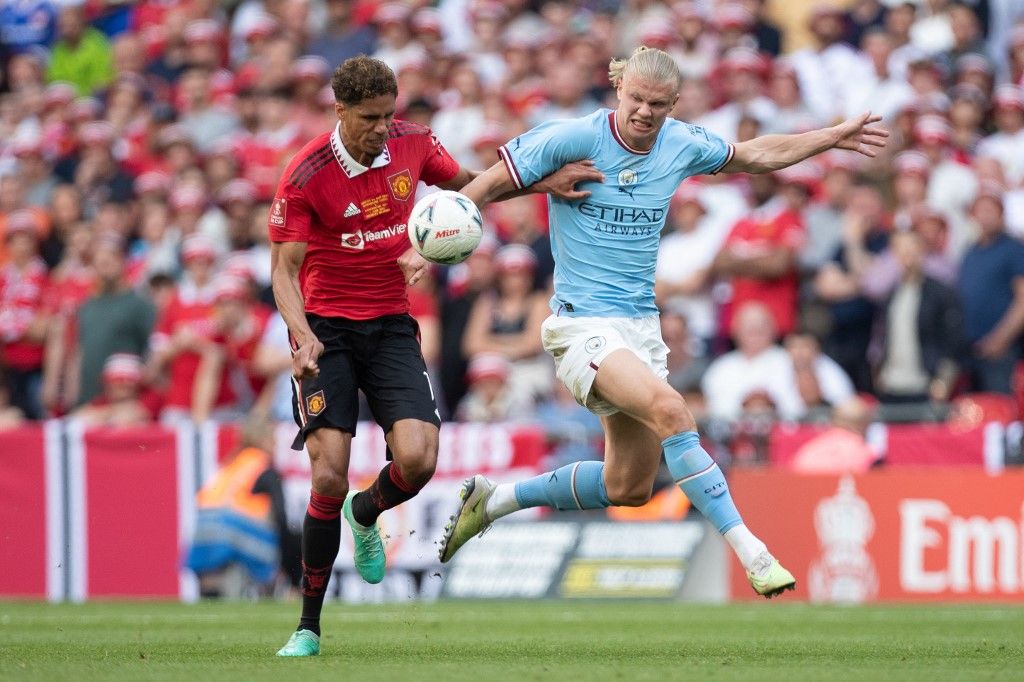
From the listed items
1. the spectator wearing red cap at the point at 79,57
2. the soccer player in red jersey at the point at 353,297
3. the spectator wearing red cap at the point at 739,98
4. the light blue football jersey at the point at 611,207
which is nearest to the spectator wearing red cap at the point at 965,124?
the spectator wearing red cap at the point at 739,98

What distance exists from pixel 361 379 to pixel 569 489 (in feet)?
4.41

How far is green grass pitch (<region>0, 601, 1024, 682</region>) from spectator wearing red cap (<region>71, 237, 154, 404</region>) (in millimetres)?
3271

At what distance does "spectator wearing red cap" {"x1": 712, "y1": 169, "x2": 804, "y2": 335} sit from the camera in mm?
15367

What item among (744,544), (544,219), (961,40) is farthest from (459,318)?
(744,544)

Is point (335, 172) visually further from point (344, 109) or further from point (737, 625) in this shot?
point (737, 625)

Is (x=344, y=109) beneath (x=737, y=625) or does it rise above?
above

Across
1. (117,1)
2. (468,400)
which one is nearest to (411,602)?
(468,400)

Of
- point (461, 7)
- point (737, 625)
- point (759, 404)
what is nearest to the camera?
point (737, 625)

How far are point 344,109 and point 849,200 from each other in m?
8.05

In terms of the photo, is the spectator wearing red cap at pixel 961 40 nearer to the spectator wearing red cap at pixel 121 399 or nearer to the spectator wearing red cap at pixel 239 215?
the spectator wearing red cap at pixel 239 215

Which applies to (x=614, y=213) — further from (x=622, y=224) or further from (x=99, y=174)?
(x=99, y=174)

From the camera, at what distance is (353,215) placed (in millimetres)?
8984

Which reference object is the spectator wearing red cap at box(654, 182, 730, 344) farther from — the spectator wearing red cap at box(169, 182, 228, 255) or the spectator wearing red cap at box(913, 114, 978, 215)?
the spectator wearing red cap at box(169, 182, 228, 255)

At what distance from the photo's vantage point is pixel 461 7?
20.4m
